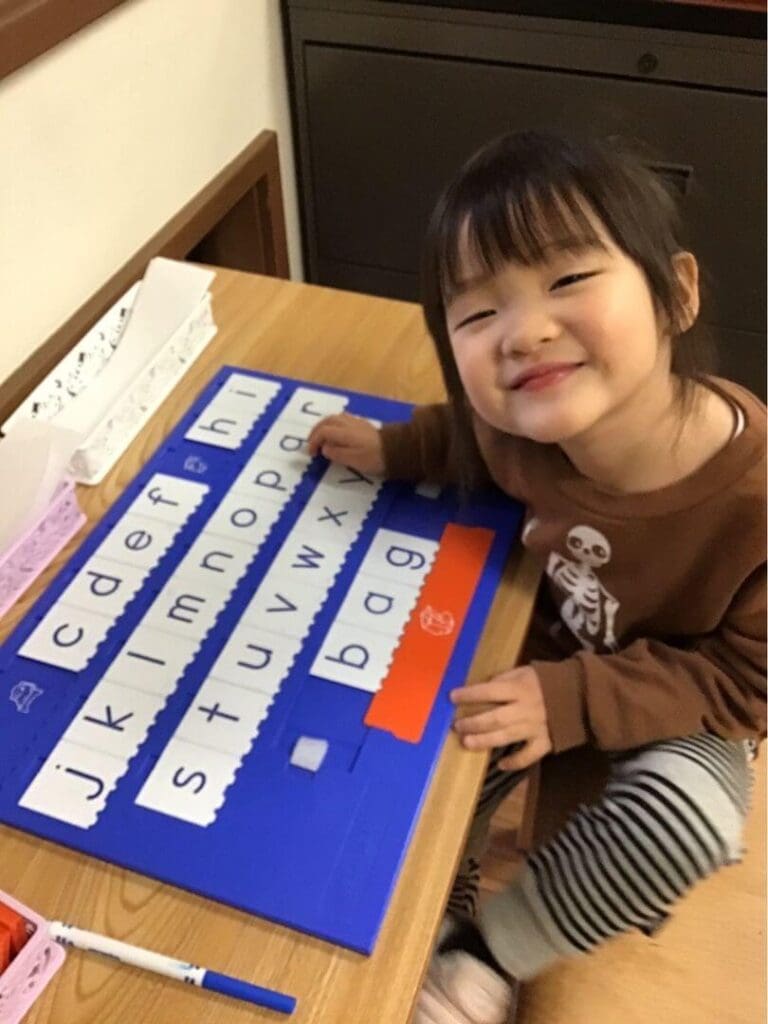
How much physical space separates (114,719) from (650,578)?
373mm

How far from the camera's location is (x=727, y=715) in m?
0.70

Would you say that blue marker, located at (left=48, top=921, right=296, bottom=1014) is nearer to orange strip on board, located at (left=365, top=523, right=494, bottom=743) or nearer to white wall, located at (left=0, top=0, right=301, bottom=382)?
orange strip on board, located at (left=365, top=523, right=494, bottom=743)

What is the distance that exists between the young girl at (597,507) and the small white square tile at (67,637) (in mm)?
222

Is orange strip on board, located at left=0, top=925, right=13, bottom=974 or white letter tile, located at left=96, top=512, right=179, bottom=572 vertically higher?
white letter tile, located at left=96, top=512, right=179, bottom=572

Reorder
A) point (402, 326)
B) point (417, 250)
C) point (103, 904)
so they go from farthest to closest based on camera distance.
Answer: point (417, 250) < point (402, 326) < point (103, 904)

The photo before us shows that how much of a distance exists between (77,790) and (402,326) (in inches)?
19.9

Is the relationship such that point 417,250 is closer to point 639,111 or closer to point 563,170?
point 639,111

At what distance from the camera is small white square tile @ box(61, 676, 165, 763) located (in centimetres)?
58

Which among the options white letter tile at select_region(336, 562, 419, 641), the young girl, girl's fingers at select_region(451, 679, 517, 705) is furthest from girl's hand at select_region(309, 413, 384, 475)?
girl's fingers at select_region(451, 679, 517, 705)

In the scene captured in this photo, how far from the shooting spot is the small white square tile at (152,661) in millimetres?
618

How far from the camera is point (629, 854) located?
2.31 feet

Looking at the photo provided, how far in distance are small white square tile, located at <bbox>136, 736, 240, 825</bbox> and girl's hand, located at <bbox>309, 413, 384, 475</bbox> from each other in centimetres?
27

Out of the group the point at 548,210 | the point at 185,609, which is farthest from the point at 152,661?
the point at 548,210

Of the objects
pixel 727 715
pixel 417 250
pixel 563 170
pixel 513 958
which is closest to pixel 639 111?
pixel 417 250
